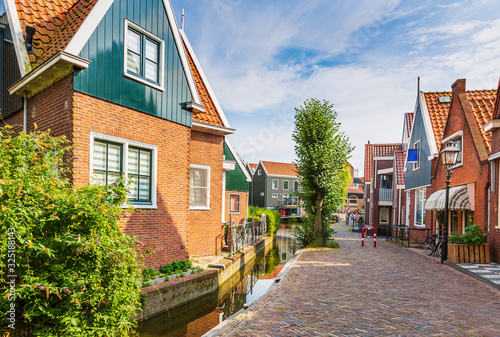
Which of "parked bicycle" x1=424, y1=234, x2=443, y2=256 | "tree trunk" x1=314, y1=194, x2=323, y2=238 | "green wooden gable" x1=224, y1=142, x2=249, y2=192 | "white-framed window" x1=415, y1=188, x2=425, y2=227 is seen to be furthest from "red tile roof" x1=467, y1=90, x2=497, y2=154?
"green wooden gable" x1=224, y1=142, x2=249, y2=192

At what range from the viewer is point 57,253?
4848mm

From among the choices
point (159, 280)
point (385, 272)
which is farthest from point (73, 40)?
point (385, 272)

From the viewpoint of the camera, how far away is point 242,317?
6383 mm

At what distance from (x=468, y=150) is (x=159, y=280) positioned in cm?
1378

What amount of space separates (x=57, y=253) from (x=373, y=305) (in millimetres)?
6174

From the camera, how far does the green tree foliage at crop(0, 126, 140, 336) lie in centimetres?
439

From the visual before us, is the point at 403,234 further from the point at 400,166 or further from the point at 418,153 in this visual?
the point at 400,166

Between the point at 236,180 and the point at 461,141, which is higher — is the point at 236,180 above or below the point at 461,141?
below

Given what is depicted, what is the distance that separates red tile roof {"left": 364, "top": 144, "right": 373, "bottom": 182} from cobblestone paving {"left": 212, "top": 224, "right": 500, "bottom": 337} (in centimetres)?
2416

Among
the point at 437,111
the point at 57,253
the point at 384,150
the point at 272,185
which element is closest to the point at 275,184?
the point at 272,185

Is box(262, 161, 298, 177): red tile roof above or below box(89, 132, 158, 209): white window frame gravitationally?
above

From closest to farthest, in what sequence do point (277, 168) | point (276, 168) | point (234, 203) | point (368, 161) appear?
point (234, 203), point (368, 161), point (276, 168), point (277, 168)

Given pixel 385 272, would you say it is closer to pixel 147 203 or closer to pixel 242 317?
pixel 242 317

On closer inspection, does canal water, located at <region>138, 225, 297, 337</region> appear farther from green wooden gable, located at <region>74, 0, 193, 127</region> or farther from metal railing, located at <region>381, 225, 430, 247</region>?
metal railing, located at <region>381, 225, 430, 247</region>
